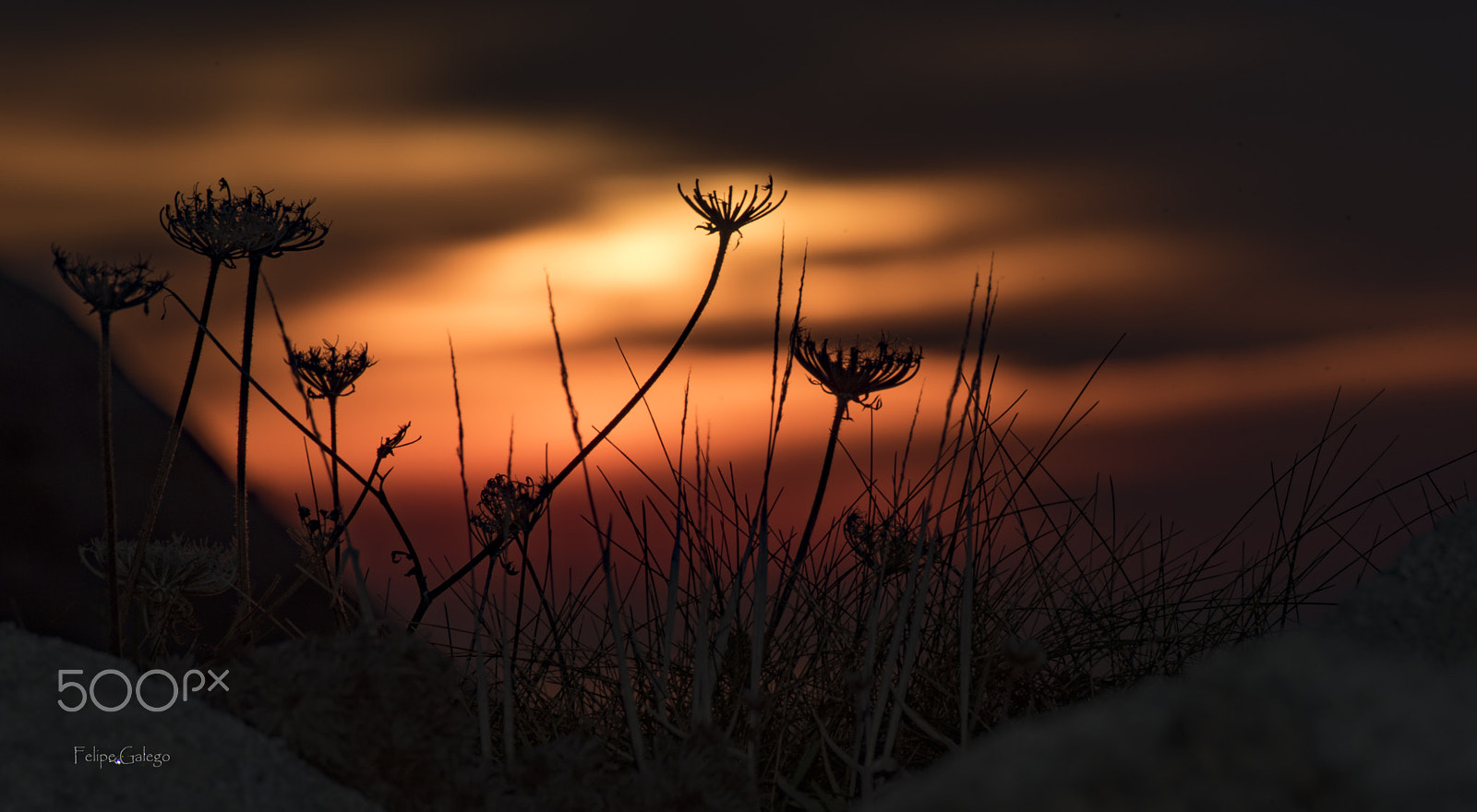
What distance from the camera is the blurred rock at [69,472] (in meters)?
8.22

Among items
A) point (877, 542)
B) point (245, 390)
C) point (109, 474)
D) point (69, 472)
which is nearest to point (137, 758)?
point (109, 474)

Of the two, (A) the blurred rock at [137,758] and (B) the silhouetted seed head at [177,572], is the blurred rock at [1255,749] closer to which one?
(A) the blurred rock at [137,758]

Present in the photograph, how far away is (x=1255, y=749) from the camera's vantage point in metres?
1.13

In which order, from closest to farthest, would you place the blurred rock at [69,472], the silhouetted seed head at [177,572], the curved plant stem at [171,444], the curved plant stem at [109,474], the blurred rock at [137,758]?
the blurred rock at [137,758] < the curved plant stem at [109,474] < the curved plant stem at [171,444] < the silhouetted seed head at [177,572] < the blurred rock at [69,472]

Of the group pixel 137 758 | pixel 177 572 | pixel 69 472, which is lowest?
pixel 137 758

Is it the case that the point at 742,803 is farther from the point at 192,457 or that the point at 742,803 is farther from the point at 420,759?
the point at 192,457

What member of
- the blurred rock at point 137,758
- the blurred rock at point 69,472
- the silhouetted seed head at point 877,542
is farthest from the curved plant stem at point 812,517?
the blurred rock at point 69,472

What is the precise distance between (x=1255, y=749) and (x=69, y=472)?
9.45 meters

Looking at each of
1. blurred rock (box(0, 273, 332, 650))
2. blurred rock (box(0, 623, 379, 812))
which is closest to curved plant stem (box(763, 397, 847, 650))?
blurred rock (box(0, 623, 379, 812))

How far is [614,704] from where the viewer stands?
353cm

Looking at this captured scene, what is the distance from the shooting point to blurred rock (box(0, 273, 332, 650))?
324 inches

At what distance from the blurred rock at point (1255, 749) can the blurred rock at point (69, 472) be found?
7611 mm

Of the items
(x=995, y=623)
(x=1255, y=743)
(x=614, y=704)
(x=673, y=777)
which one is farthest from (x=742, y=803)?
(x=995, y=623)

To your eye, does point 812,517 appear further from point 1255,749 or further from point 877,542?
point 1255,749
